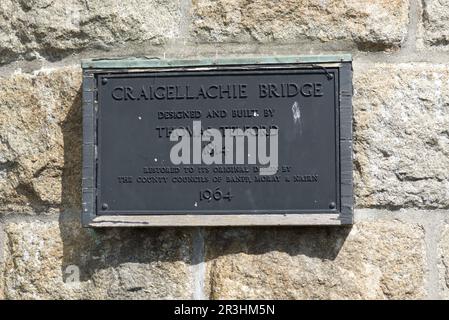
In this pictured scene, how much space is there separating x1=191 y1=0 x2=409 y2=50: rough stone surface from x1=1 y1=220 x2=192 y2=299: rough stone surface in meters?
0.56

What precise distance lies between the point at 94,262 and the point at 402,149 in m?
0.86

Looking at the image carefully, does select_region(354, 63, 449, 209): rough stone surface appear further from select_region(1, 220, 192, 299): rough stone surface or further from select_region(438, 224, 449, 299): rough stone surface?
select_region(1, 220, 192, 299): rough stone surface

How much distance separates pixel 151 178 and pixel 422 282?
0.74 metres

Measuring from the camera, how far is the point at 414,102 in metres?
2.16

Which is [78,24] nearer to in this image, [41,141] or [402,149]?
[41,141]

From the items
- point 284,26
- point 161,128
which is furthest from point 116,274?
point 284,26

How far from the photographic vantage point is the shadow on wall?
2.16 m

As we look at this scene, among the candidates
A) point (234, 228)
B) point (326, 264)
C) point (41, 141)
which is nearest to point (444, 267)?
point (326, 264)

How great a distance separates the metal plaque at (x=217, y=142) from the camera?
212 cm

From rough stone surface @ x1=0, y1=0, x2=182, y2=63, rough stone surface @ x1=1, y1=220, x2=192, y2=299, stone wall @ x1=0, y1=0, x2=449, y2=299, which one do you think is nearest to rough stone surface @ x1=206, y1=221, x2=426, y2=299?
stone wall @ x1=0, y1=0, x2=449, y2=299

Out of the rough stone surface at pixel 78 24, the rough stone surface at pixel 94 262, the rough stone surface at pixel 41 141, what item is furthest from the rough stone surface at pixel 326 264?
the rough stone surface at pixel 78 24

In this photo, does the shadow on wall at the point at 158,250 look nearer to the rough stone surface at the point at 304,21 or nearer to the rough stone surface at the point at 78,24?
the rough stone surface at the point at 78,24

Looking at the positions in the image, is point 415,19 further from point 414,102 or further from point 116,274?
point 116,274

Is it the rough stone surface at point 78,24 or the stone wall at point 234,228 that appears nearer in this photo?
the stone wall at point 234,228
